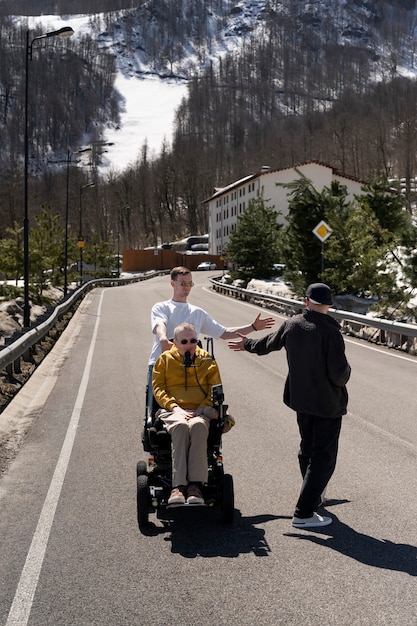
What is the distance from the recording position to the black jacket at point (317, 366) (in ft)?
19.4

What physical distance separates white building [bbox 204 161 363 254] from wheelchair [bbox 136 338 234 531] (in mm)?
66390

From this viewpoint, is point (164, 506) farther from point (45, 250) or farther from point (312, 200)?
point (45, 250)

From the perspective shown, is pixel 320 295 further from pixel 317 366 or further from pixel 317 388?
pixel 317 388

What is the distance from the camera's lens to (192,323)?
6.97 metres

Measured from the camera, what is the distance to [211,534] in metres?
5.88

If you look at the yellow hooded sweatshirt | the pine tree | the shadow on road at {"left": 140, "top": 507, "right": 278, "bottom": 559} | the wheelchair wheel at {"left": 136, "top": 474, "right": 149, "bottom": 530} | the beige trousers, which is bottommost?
the shadow on road at {"left": 140, "top": 507, "right": 278, "bottom": 559}

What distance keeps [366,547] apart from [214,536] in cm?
113

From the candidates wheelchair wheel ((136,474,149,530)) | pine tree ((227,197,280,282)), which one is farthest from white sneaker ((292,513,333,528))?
pine tree ((227,197,280,282))

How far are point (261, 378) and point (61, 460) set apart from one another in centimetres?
711

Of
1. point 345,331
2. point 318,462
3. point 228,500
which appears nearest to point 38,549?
point 228,500

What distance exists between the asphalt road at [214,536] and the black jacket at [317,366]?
970 millimetres

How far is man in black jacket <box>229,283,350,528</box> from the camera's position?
5922 millimetres

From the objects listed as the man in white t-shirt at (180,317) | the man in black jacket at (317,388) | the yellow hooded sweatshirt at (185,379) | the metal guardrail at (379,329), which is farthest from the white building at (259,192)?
the man in black jacket at (317,388)

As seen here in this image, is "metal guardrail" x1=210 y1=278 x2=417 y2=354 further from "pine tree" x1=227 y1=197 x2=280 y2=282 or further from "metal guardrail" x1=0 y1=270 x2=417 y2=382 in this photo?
"pine tree" x1=227 y1=197 x2=280 y2=282
